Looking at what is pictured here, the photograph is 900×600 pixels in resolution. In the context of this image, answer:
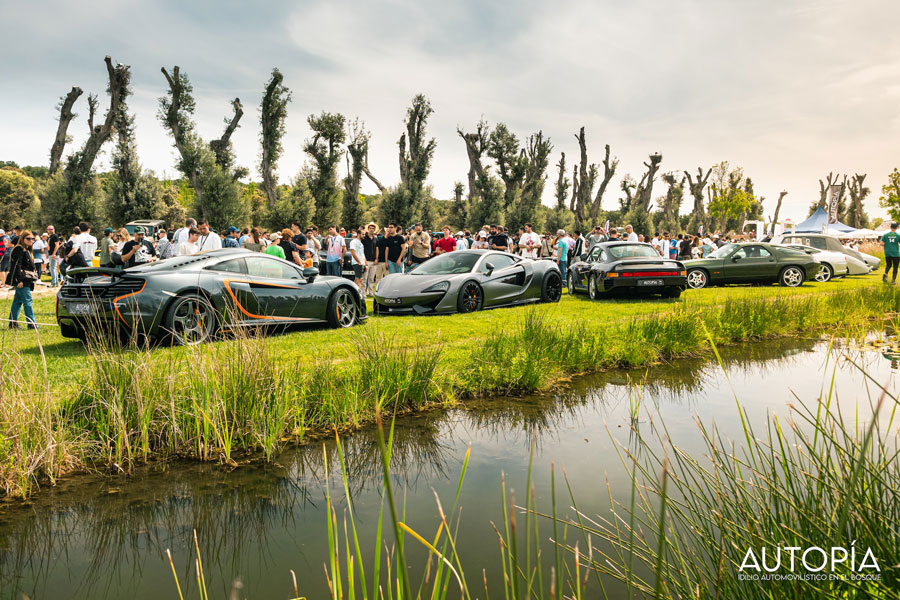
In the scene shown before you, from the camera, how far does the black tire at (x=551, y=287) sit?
14.3 metres

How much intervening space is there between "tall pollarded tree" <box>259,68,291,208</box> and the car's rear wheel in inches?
1251

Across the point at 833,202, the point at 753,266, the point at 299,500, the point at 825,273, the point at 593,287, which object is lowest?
the point at 299,500

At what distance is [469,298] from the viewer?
12344 millimetres

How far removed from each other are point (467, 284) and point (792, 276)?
11.9 metres

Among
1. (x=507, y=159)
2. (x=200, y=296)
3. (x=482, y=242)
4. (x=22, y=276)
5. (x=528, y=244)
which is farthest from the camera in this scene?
(x=507, y=159)

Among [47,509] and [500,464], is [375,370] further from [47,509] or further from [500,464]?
[47,509]

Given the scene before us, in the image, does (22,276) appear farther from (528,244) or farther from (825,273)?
(825,273)

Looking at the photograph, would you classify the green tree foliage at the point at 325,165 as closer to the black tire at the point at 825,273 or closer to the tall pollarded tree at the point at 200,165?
the tall pollarded tree at the point at 200,165

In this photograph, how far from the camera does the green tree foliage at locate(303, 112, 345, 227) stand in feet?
135

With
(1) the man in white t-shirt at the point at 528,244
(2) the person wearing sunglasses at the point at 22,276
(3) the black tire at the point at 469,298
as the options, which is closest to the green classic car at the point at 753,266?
(1) the man in white t-shirt at the point at 528,244

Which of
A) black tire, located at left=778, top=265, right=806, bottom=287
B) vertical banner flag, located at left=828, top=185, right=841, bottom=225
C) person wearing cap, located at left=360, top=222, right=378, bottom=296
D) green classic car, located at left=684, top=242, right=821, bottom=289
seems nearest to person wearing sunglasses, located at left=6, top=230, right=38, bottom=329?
person wearing cap, located at left=360, top=222, right=378, bottom=296

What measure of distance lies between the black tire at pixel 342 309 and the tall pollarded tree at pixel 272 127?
32.0 metres

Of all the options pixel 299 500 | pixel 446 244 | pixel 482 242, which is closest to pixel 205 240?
pixel 446 244

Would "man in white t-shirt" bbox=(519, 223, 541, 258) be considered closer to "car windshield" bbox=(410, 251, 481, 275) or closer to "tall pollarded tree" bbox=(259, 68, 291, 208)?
"car windshield" bbox=(410, 251, 481, 275)
